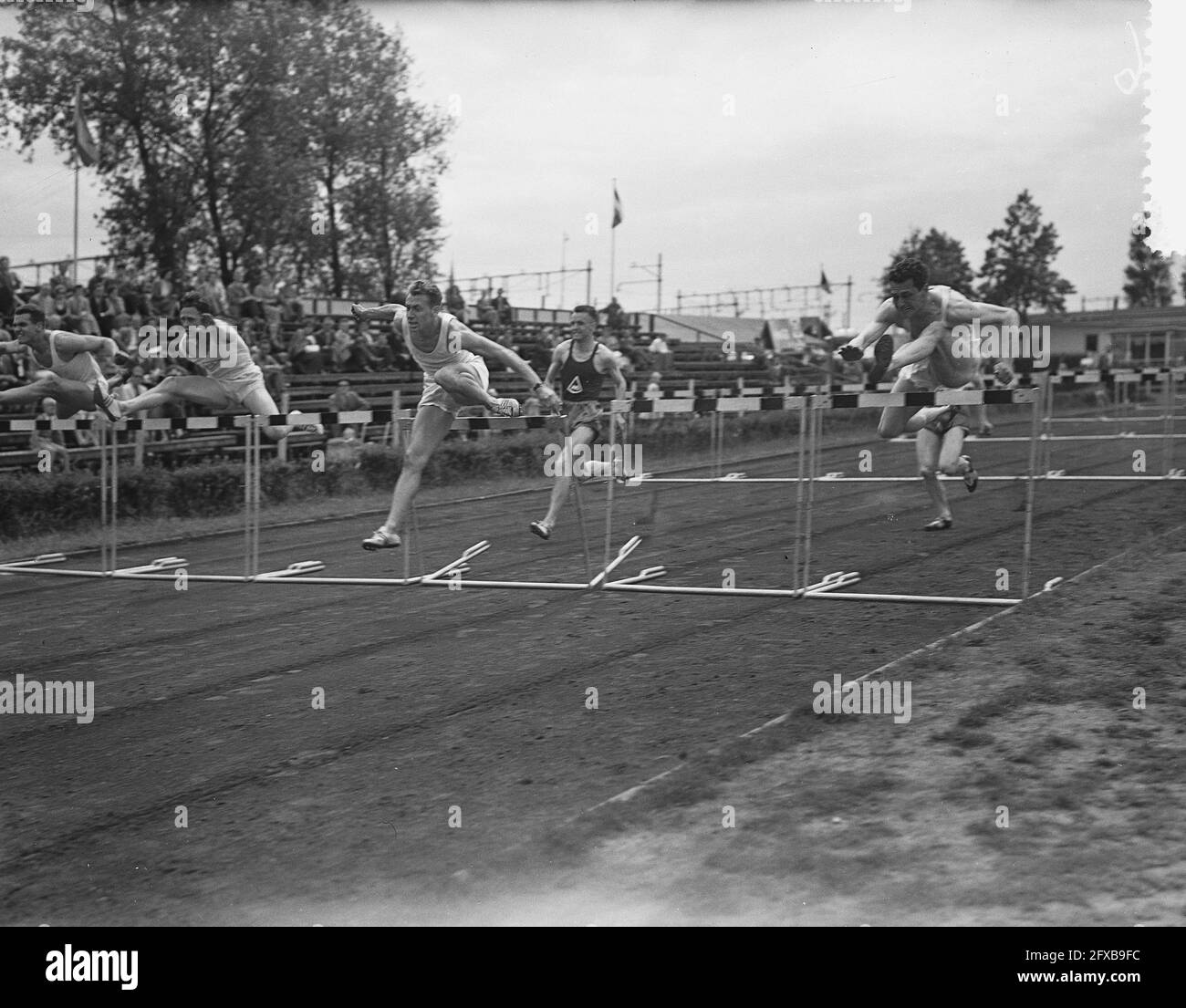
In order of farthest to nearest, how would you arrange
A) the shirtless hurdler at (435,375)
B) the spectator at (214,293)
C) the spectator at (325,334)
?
the spectator at (325,334) → the spectator at (214,293) → the shirtless hurdler at (435,375)

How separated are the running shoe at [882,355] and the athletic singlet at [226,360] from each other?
5.29 m

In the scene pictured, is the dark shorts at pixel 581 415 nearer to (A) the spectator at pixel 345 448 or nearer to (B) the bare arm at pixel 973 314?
(B) the bare arm at pixel 973 314

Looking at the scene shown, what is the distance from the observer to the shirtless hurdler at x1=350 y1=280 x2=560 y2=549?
10.5 meters

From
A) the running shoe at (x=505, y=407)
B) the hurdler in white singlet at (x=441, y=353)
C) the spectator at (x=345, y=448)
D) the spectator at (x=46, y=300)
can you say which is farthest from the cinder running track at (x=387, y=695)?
A: the spectator at (x=46, y=300)

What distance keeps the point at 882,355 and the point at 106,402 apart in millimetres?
6789

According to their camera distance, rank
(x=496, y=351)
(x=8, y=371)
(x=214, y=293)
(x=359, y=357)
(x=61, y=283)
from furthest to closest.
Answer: (x=359, y=357) < (x=214, y=293) < (x=61, y=283) < (x=8, y=371) < (x=496, y=351)

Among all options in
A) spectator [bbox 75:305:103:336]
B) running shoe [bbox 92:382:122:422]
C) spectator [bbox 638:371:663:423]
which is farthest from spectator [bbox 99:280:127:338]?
running shoe [bbox 92:382:122:422]

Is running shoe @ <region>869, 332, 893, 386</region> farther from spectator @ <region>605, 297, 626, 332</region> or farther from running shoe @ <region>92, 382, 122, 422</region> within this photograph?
spectator @ <region>605, 297, 626, 332</region>

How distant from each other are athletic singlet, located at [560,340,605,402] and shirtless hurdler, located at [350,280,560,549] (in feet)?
6.26

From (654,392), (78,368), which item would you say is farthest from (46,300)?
(654,392)

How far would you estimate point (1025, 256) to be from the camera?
9519 centimetres

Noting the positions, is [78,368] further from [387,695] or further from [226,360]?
[387,695]

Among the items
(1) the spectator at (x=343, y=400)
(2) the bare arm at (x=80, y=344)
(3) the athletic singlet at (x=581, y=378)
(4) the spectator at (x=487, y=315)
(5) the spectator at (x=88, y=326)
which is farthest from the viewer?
(4) the spectator at (x=487, y=315)

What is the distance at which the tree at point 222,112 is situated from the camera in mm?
35719
